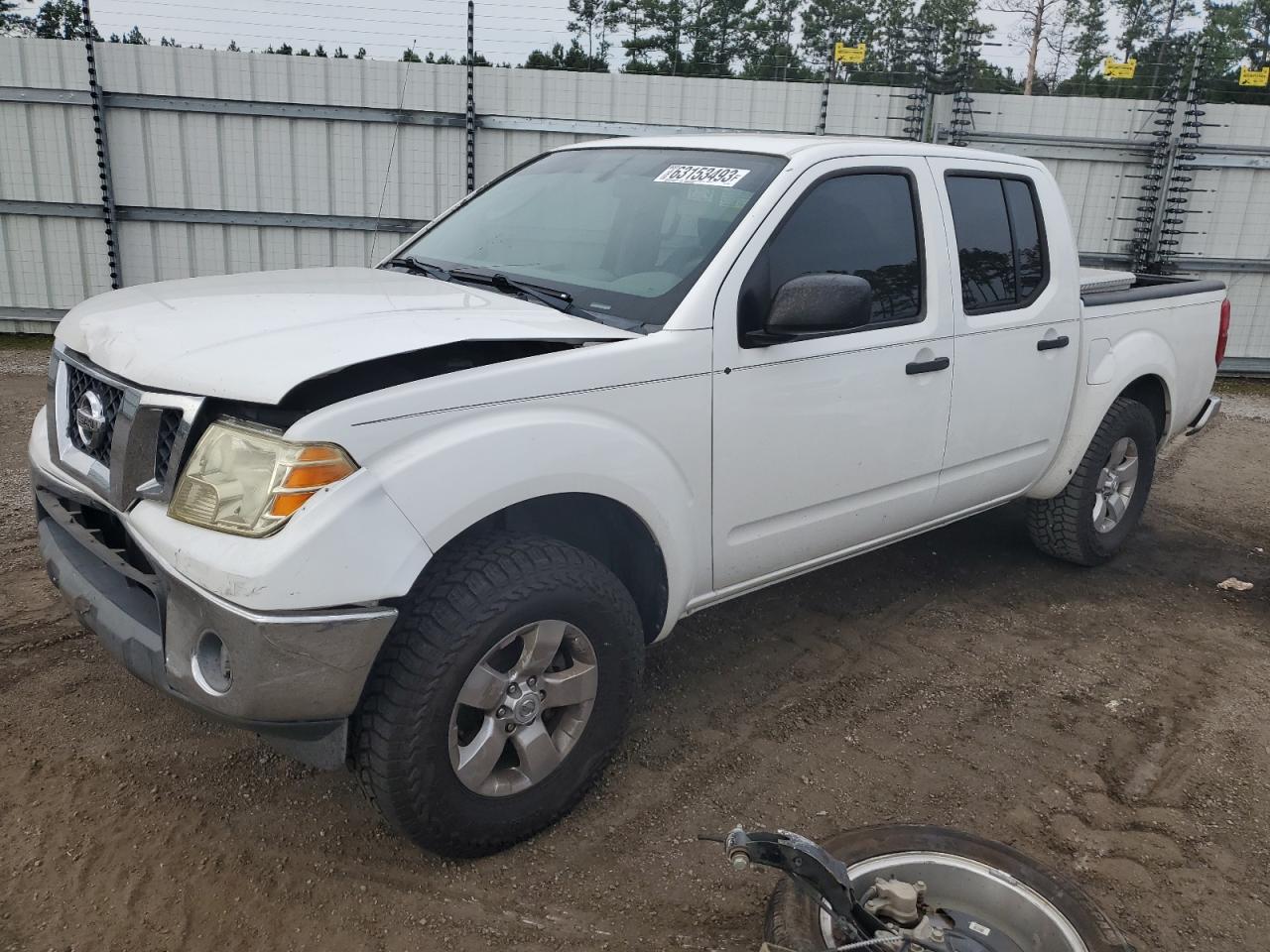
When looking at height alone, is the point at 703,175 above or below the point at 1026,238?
above

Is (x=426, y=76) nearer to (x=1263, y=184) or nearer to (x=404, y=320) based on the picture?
(x=404, y=320)

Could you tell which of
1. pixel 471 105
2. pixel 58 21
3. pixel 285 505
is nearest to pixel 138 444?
pixel 285 505

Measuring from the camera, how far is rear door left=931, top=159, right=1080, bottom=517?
12.5ft

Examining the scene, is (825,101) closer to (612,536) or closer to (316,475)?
(612,536)

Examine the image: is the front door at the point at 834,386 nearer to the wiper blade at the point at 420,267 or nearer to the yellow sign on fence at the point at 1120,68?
the wiper blade at the point at 420,267

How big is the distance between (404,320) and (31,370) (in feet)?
23.9

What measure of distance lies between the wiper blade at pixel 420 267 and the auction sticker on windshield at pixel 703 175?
79 centimetres

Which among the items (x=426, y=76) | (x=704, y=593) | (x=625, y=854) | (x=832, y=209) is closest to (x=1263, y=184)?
(x=426, y=76)

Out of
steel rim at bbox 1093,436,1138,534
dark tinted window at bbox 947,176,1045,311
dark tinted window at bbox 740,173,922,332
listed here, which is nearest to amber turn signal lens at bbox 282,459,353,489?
dark tinted window at bbox 740,173,922,332

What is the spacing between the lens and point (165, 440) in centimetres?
240

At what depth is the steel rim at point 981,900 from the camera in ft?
7.45

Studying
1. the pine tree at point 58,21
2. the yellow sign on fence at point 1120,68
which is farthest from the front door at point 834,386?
the pine tree at point 58,21

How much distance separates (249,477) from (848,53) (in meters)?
9.26

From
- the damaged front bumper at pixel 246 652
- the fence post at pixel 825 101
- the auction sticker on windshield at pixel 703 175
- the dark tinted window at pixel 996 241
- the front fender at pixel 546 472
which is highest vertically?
the fence post at pixel 825 101
